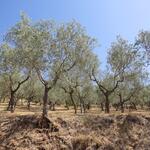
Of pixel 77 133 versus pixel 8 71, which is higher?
pixel 8 71

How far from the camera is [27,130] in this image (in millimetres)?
38812

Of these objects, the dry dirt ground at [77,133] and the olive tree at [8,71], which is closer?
the dry dirt ground at [77,133]

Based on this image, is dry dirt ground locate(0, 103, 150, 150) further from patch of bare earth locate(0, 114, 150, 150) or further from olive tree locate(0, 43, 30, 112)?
olive tree locate(0, 43, 30, 112)

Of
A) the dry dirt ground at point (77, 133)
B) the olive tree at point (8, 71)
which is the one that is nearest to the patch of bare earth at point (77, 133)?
the dry dirt ground at point (77, 133)

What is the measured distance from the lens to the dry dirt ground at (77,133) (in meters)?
37.2

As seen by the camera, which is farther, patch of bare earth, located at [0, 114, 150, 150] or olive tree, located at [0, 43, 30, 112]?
olive tree, located at [0, 43, 30, 112]

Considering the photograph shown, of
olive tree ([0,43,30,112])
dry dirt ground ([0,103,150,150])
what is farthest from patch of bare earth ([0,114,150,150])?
olive tree ([0,43,30,112])

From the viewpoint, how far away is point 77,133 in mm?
39375

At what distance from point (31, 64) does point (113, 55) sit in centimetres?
2356

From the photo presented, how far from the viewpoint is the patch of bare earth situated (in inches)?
1464

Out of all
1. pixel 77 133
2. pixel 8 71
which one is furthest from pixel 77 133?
pixel 8 71

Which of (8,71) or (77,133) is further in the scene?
(8,71)

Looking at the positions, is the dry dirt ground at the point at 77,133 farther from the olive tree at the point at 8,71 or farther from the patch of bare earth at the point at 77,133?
the olive tree at the point at 8,71

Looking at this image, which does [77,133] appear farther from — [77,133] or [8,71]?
[8,71]
